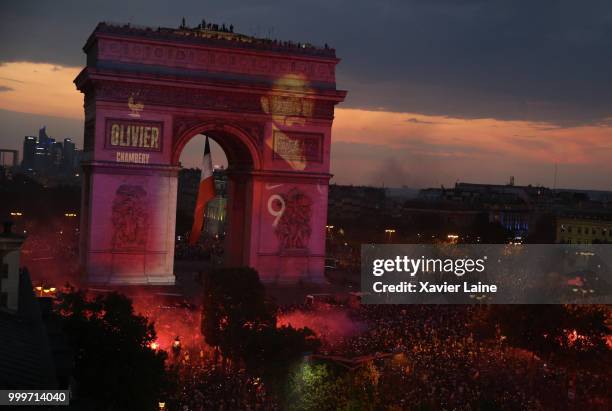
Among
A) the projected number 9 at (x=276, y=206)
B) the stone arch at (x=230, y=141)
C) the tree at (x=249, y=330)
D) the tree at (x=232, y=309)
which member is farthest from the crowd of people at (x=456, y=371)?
the stone arch at (x=230, y=141)

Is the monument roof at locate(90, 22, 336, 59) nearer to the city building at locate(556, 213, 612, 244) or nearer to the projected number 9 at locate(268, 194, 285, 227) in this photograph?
the projected number 9 at locate(268, 194, 285, 227)

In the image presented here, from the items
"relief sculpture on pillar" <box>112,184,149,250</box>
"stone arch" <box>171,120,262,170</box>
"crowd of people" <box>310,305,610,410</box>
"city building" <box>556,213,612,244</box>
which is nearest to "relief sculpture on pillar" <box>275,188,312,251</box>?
"stone arch" <box>171,120,262,170</box>

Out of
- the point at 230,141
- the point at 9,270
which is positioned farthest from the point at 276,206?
the point at 9,270

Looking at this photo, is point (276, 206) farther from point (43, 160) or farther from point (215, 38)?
point (43, 160)

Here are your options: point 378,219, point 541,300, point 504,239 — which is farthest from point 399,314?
point 378,219

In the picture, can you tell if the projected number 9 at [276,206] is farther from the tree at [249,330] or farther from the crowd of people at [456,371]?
the tree at [249,330]
